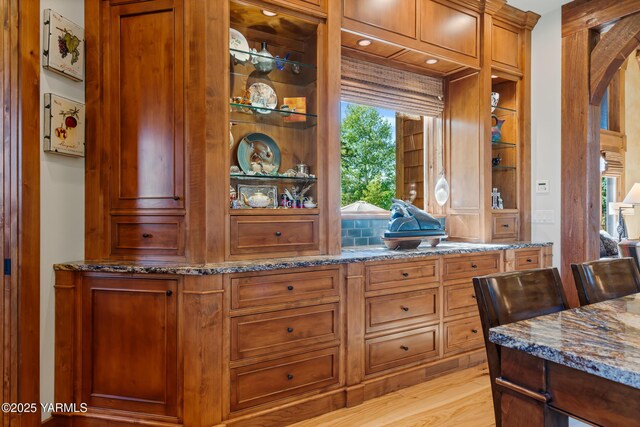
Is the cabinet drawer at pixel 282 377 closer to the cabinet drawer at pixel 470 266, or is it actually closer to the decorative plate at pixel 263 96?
the cabinet drawer at pixel 470 266

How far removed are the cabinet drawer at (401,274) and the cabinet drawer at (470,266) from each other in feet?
0.43

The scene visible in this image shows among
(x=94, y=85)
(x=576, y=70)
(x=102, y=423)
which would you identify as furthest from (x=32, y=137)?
(x=576, y=70)

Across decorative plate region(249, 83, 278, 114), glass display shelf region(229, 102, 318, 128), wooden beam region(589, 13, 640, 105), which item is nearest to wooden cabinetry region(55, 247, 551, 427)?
glass display shelf region(229, 102, 318, 128)

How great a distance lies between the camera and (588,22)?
334 centimetres

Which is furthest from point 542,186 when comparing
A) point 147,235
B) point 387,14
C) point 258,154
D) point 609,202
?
point 609,202

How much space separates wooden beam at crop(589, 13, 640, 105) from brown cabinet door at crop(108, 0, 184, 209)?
10.9 ft

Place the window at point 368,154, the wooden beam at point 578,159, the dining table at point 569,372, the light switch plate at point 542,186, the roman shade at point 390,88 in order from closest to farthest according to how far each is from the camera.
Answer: the dining table at point 569,372 → the roman shade at point 390,88 → the window at point 368,154 → the wooden beam at point 578,159 → the light switch plate at point 542,186

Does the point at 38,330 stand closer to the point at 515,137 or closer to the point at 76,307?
the point at 76,307

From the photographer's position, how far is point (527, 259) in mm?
3385

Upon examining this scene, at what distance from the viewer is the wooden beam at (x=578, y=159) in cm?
337

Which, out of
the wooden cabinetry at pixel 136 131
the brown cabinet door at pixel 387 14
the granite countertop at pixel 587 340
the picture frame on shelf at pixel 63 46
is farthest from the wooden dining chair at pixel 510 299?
the picture frame on shelf at pixel 63 46

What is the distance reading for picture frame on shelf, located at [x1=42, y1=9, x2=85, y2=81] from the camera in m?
2.05

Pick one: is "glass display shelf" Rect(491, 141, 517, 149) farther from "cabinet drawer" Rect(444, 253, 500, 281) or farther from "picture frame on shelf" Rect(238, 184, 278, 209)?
"picture frame on shelf" Rect(238, 184, 278, 209)

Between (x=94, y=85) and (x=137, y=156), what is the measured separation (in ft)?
1.60
